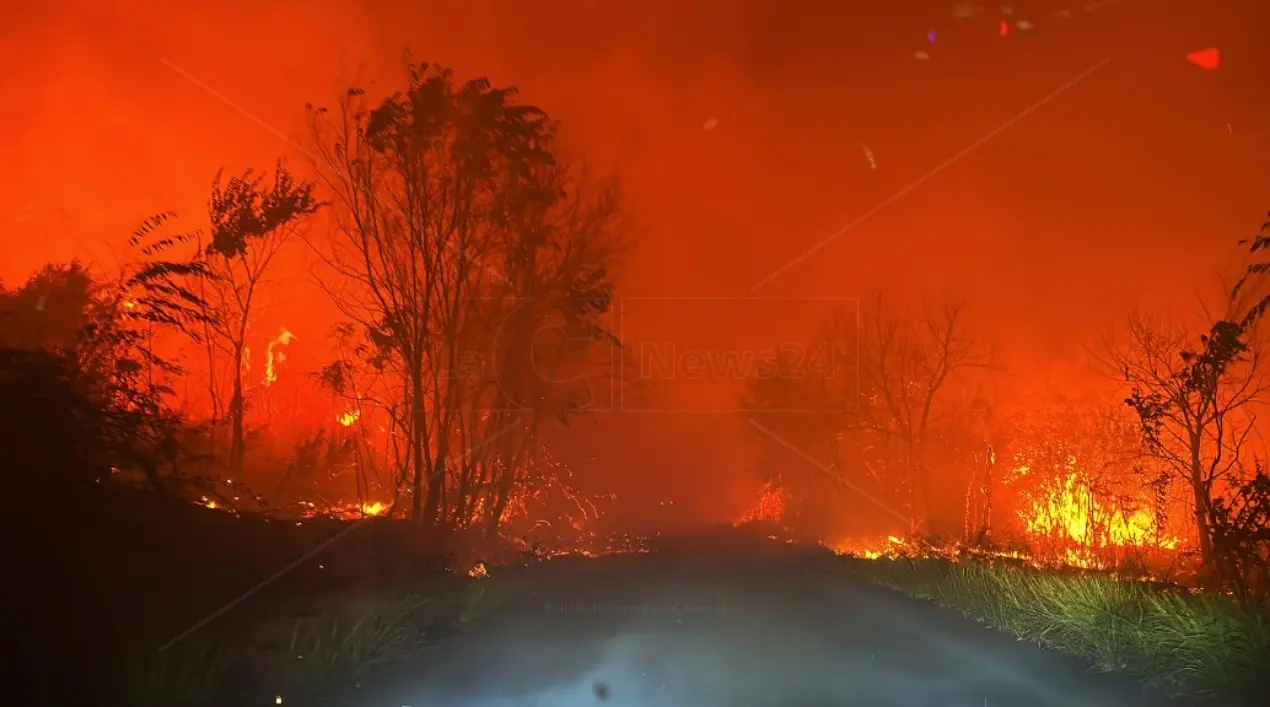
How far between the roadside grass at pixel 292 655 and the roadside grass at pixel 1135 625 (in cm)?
751

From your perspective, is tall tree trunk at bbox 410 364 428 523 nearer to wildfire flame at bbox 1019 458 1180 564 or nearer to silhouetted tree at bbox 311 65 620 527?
silhouetted tree at bbox 311 65 620 527

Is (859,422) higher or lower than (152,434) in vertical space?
higher

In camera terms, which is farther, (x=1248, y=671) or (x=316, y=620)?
(x=316, y=620)

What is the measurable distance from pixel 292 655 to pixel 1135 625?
27.9 feet

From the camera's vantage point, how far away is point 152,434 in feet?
26.3

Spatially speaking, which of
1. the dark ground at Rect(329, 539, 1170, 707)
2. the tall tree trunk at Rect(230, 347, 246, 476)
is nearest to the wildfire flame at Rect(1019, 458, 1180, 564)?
the dark ground at Rect(329, 539, 1170, 707)

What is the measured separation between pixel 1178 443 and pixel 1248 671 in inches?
315

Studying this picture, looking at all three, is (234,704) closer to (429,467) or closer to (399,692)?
(399,692)

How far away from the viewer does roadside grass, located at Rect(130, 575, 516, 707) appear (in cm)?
648

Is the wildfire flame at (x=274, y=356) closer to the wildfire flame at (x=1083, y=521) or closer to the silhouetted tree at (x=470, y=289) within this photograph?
the silhouetted tree at (x=470, y=289)

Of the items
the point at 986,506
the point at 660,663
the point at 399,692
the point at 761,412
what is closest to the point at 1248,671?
the point at 660,663

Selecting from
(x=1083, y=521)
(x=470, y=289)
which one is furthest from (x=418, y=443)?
(x=1083, y=521)

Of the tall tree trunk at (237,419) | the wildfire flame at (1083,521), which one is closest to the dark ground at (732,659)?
the wildfire flame at (1083,521)

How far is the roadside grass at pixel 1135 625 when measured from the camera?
7.45 meters
